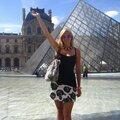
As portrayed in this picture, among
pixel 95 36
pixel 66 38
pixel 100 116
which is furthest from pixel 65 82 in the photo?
pixel 95 36

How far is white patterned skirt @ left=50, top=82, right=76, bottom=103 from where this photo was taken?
5.11 metres

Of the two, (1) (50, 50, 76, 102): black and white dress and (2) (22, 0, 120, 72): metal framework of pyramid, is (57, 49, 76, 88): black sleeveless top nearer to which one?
(1) (50, 50, 76, 102): black and white dress

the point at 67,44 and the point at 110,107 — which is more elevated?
the point at 67,44

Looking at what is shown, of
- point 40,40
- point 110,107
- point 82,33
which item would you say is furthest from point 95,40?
point 40,40

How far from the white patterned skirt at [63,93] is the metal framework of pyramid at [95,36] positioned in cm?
2848

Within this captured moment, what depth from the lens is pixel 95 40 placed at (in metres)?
37.9

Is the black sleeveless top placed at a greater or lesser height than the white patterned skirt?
greater

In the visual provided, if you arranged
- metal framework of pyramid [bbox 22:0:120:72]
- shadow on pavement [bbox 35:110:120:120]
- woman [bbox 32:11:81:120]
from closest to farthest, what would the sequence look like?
1. woman [bbox 32:11:81:120]
2. shadow on pavement [bbox 35:110:120:120]
3. metal framework of pyramid [bbox 22:0:120:72]

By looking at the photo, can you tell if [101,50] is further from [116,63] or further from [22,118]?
[22,118]

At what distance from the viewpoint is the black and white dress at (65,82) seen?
512 cm

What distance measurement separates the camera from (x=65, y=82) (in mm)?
5121

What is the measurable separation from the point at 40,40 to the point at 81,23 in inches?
3114

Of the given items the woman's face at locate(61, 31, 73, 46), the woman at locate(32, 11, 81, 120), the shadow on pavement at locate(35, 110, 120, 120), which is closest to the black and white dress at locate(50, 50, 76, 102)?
the woman at locate(32, 11, 81, 120)

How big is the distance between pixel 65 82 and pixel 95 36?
1311 inches
